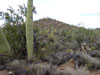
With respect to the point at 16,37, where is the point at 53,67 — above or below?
below

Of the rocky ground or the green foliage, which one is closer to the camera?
the rocky ground

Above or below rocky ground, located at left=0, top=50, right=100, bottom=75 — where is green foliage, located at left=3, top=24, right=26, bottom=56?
above

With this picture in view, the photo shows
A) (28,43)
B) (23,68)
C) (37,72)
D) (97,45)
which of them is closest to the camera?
(37,72)

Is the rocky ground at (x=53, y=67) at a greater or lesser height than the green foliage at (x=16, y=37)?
lesser

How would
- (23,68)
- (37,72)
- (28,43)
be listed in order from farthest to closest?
(28,43), (23,68), (37,72)

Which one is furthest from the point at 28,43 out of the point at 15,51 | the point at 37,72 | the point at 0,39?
the point at 0,39

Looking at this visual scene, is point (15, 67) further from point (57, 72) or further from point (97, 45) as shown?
point (97, 45)

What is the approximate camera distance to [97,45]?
1248 cm

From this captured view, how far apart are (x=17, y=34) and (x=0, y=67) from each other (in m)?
2.34

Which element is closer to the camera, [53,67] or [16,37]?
[53,67]

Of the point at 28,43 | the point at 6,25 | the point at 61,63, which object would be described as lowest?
the point at 61,63

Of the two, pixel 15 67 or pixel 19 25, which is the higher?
pixel 19 25

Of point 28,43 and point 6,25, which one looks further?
point 6,25

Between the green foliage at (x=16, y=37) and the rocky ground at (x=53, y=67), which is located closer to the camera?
the rocky ground at (x=53, y=67)
